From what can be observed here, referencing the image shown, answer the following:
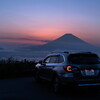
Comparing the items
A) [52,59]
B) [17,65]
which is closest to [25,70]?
[17,65]

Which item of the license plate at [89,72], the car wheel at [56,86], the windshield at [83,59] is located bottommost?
the car wheel at [56,86]

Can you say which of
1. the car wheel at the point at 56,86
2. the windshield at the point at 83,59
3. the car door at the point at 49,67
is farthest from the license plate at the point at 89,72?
the car door at the point at 49,67

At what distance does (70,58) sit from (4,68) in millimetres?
9077

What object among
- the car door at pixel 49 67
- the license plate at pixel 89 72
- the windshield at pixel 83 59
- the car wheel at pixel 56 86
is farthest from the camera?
the car door at pixel 49 67

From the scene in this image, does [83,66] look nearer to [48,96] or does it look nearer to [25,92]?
[48,96]

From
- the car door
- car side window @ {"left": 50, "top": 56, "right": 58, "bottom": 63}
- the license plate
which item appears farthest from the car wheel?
the license plate

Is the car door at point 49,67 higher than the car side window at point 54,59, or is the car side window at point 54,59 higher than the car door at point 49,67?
the car side window at point 54,59

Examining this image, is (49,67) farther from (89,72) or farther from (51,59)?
(89,72)

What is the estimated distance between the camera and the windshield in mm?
11305

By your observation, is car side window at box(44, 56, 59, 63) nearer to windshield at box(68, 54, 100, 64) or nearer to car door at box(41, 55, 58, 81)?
car door at box(41, 55, 58, 81)

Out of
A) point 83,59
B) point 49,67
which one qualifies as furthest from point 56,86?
point 83,59

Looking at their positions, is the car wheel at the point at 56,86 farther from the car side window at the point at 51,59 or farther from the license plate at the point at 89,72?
the license plate at the point at 89,72

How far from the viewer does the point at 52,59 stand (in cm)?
1288

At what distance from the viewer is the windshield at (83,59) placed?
37.1ft
